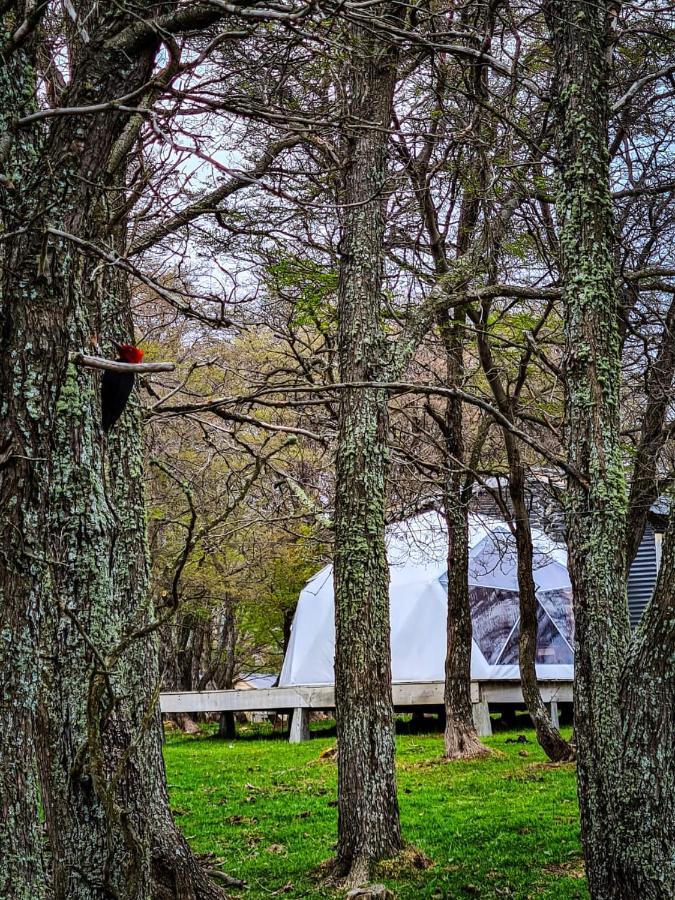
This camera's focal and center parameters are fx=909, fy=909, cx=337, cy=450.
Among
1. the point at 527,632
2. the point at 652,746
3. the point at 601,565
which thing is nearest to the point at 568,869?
the point at 601,565

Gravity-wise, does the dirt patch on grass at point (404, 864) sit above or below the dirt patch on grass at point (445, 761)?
above

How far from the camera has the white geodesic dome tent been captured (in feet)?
51.4

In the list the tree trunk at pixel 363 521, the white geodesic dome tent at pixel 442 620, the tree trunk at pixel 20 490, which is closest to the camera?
the tree trunk at pixel 20 490

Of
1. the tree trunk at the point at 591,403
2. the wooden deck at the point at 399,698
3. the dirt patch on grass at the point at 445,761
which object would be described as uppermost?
the tree trunk at the point at 591,403

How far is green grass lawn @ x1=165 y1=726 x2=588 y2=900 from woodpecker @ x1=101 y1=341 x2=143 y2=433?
11.5 feet

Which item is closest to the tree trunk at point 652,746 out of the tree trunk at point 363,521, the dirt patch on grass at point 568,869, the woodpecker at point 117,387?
the woodpecker at point 117,387

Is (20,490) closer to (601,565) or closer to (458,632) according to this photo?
(601,565)

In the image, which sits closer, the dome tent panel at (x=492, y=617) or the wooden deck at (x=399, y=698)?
the wooden deck at (x=399, y=698)

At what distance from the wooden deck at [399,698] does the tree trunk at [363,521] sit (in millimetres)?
7795

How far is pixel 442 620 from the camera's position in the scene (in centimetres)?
1655

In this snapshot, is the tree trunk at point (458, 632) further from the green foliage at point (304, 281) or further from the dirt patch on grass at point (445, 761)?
the green foliage at point (304, 281)

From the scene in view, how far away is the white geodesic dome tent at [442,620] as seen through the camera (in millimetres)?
15680

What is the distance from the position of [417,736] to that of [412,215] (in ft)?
28.0

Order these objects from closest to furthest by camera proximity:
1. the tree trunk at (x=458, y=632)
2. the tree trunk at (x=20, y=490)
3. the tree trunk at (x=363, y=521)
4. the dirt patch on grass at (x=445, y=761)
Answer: the tree trunk at (x=20, y=490) < the tree trunk at (x=363, y=521) < the dirt patch on grass at (x=445, y=761) < the tree trunk at (x=458, y=632)
